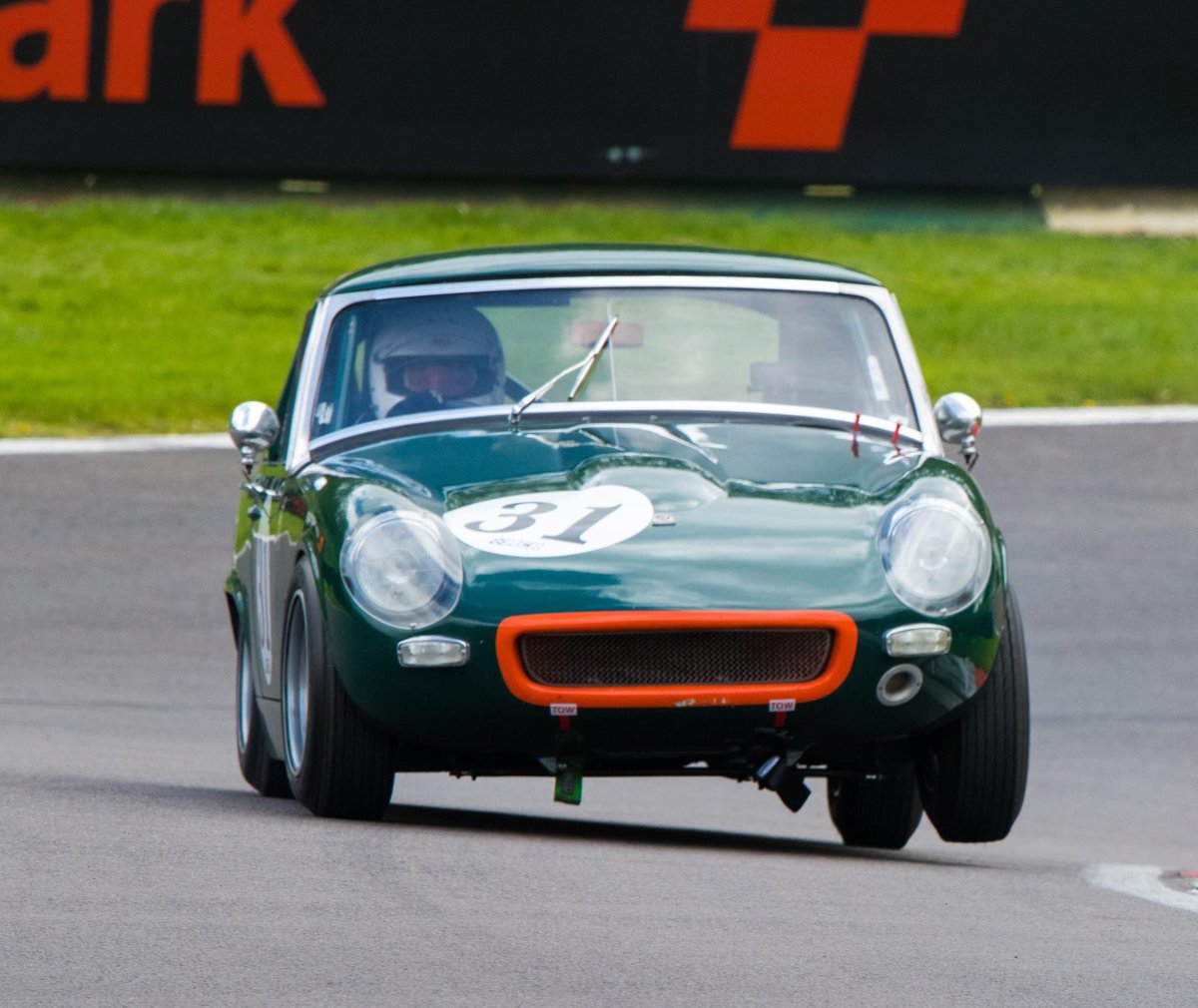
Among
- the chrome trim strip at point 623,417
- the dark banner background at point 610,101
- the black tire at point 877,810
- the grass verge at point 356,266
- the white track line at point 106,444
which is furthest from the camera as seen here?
the dark banner background at point 610,101

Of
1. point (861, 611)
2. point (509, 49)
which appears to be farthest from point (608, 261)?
point (509, 49)

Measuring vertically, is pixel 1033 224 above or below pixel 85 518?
above

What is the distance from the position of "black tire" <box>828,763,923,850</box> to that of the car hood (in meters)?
1.03

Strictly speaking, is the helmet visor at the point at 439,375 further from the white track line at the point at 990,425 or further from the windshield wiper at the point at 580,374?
the white track line at the point at 990,425

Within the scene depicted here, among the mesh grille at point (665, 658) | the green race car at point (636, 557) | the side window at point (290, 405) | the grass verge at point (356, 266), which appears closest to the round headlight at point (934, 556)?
the green race car at point (636, 557)

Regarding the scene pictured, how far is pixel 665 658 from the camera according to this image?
18.0 feet

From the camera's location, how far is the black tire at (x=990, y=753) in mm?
5820

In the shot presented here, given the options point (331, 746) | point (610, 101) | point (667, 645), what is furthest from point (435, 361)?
point (610, 101)

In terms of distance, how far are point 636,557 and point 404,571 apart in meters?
0.52

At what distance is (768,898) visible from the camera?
4.93m

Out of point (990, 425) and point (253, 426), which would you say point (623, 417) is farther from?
point (990, 425)

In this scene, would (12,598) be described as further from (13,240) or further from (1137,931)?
(13,240)

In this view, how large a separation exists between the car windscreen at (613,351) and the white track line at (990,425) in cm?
924

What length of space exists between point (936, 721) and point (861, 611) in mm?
379
